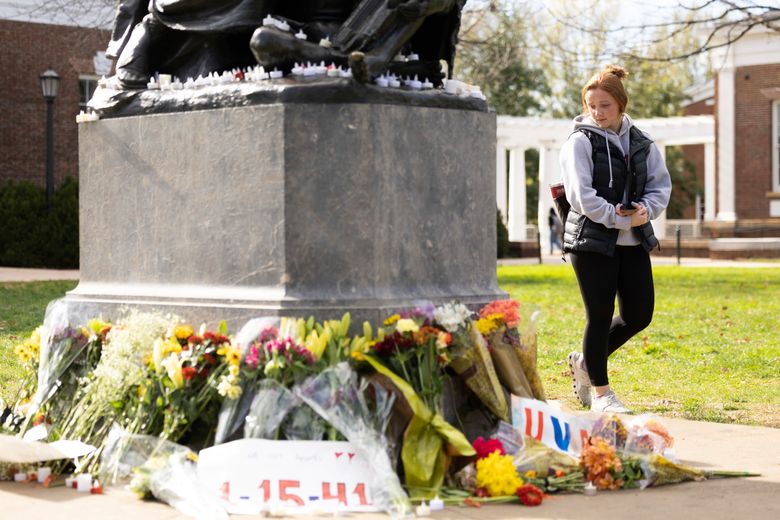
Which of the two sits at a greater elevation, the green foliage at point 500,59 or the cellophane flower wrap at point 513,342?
the green foliage at point 500,59

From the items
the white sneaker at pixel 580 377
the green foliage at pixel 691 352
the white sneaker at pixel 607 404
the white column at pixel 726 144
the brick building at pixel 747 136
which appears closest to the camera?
the white sneaker at pixel 607 404

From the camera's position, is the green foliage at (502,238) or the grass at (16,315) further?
the green foliage at (502,238)

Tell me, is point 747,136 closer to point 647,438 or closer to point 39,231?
point 39,231

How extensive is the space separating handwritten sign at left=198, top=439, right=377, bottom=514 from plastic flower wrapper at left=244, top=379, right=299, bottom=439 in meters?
0.06

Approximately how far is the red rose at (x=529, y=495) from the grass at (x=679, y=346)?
267cm

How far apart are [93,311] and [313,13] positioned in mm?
1763

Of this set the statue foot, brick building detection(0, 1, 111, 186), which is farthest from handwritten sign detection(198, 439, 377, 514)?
brick building detection(0, 1, 111, 186)

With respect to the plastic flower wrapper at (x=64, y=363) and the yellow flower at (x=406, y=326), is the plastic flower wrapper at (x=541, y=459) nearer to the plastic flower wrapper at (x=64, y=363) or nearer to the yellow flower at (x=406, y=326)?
the yellow flower at (x=406, y=326)

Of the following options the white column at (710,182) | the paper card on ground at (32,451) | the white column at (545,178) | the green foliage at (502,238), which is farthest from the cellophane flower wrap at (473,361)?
the white column at (710,182)

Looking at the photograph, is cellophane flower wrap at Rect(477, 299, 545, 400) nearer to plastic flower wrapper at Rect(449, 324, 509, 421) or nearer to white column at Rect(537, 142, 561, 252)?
plastic flower wrapper at Rect(449, 324, 509, 421)

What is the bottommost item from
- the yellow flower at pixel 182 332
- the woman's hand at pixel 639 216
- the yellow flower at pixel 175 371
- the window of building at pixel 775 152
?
the yellow flower at pixel 175 371

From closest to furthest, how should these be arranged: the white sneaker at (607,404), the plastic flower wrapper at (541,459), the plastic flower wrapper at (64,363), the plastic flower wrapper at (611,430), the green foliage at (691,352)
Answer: the plastic flower wrapper at (541,459) → the plastic flower wrapper at (611,430) → the plastic flower wrapper at (64,363) → the white sneaker at (607,404) → the green foliage at (691,352)

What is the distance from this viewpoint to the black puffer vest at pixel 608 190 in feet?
20.5

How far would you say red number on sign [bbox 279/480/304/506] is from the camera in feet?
15.4
